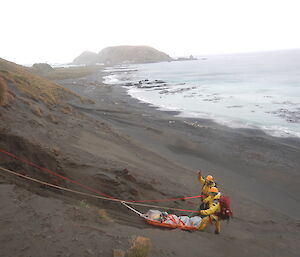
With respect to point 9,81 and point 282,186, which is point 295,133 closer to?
point 282,186

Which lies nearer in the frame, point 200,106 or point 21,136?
point 21,136

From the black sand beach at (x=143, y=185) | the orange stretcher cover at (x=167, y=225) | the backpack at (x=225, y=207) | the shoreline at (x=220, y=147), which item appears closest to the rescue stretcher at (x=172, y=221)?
the orange stretcher cover at (x=167, y=225)

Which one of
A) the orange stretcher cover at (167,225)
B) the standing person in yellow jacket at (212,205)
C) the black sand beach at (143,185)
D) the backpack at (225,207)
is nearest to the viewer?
the black sand beach at (143,185)

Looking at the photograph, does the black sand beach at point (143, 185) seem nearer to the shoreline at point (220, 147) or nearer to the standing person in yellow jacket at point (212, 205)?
the shoreline at point (220, 147)

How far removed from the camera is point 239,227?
10.2 metres

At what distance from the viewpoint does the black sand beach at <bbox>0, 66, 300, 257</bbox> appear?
219 inches

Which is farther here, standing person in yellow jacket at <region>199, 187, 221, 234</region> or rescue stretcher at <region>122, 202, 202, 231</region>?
rescue stretcher at <region>122, 202, 202, 231</region>

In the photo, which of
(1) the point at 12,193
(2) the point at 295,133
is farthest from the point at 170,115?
(1) the point at 12,193

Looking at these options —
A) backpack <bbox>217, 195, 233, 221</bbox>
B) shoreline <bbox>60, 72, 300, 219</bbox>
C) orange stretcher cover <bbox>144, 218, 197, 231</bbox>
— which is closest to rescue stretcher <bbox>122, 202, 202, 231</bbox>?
orange stretcher cover <bbox>144, 218, 197, 231</bbox>

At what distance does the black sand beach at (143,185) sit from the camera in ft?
18.2

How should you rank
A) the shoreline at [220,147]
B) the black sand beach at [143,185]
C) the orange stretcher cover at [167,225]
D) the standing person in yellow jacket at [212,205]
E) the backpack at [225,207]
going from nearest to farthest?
the black sand beach at [143,185] < the backpack at [225,207] < the standing person in yellow jacket at [212,205] < the orange stretcher cover at [167,225] < the shoreline at [220,147]

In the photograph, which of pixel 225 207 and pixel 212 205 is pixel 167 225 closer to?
pixel 212 205

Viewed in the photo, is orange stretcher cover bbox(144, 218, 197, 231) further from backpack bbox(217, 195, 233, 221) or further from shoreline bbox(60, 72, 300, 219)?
shoreline bbox(60, 72, 300, 219)

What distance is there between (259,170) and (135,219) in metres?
10.9
